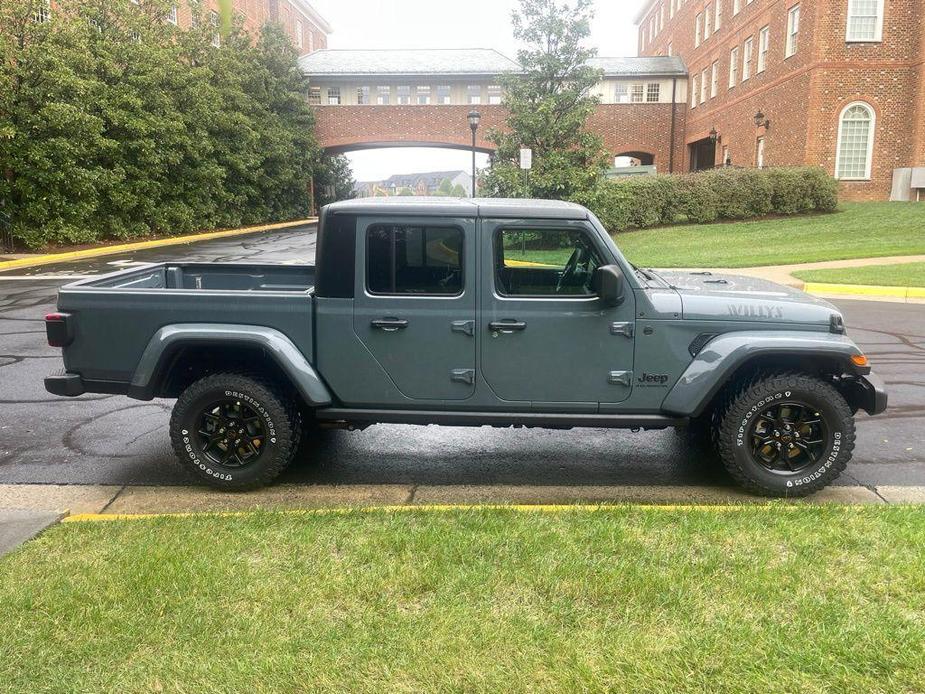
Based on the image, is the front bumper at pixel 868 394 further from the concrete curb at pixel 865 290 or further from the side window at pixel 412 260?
the concrete curb at pixel 865 290

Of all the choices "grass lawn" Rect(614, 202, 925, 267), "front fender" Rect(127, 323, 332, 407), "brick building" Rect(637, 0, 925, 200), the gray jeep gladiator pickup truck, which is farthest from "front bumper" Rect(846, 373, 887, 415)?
"brick building" Rect(637, 0, 925, 200)

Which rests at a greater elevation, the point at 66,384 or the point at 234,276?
the point at 234,276

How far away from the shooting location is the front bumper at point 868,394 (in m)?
4.69

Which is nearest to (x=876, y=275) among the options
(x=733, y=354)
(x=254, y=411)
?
(x=733, y=354)

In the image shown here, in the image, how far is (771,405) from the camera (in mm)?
4703

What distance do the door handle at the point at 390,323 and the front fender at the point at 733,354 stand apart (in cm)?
165

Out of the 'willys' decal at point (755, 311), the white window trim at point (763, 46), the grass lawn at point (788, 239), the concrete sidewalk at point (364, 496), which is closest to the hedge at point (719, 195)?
the grass lawn at point (788, 239)

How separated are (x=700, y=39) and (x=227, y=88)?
2683cm

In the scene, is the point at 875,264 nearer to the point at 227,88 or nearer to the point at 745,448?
the point at 745,448

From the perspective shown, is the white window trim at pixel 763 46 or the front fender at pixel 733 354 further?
the white window trim at pixel 763 46

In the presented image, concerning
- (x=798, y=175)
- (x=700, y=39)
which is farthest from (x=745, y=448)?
(x=700, y=39)

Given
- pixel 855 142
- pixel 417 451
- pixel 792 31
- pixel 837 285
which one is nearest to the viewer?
pixel 417 451

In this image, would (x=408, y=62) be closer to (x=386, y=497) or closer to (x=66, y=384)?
(x=66, y=384)

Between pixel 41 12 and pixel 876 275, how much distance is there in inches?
923
